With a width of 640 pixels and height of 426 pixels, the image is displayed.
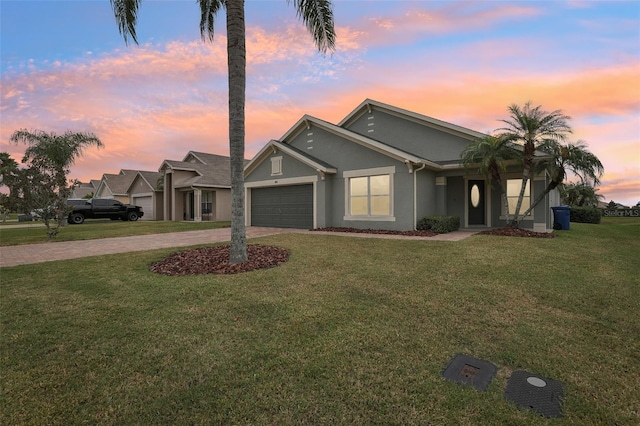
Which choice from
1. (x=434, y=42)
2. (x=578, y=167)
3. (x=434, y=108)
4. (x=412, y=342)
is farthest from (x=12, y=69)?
(x=578, y=167)

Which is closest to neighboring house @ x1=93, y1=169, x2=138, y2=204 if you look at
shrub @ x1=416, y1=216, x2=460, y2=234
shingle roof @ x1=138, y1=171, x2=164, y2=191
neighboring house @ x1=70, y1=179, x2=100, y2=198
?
shingle roof @ x1=138, y1=171, x2=164, y2=191

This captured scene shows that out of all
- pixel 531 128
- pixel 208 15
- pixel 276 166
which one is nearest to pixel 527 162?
pixel 531 128

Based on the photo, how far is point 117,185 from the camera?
127 feet

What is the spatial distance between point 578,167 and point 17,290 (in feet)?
56.7

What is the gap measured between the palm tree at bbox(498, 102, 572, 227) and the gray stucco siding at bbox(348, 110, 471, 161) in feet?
8.30

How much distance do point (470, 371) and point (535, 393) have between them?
1.77ft

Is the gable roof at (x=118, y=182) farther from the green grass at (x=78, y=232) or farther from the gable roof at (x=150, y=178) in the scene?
the green grass at (x=78, y=232)

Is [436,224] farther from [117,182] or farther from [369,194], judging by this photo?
[117,182]

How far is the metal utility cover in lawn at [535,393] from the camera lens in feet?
8.38

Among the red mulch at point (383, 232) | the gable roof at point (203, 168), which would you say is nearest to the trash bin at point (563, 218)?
the red mulch at point (383, 232)

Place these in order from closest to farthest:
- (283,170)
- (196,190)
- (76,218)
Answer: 1. (283,170)
2. (76,218)
3. (196,190)

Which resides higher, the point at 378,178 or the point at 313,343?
the point at 378,178

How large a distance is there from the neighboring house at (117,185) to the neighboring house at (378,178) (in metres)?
27.4

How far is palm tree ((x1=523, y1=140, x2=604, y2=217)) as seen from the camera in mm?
11852
